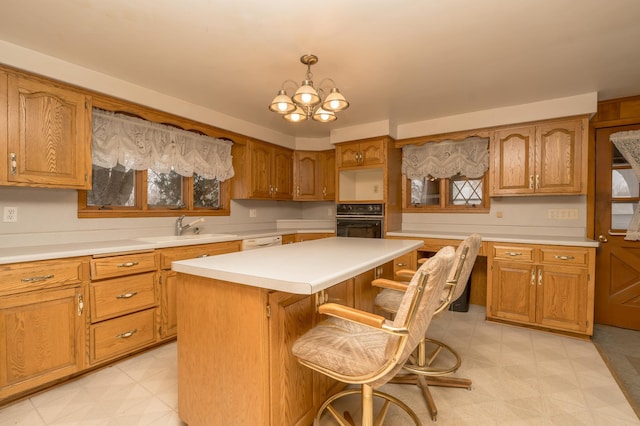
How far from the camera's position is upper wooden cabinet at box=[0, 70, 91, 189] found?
2016mm

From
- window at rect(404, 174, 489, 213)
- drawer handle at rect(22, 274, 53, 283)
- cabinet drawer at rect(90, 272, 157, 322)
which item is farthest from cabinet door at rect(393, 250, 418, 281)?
drawer handle at rect(22, 274, 53, 283)

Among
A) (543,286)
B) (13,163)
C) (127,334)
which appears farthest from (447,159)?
(13,163)

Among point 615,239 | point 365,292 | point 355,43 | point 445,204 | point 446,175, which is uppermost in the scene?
point 355,43

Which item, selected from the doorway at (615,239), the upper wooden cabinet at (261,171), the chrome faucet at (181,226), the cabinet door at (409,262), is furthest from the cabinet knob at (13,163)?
the doorway at (615,239)

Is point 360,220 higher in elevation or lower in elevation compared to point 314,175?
lower

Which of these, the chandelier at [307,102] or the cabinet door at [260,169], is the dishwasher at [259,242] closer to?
the cabinet door at [260,169]

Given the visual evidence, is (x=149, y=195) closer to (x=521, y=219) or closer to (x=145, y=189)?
(x=145, y=189)

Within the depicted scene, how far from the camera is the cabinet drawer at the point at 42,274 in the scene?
5.81 ft

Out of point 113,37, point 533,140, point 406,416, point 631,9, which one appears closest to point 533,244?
point 533,140

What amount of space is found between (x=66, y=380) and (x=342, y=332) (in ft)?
6.72

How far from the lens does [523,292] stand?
293 centimetres

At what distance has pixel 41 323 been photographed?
1896mm

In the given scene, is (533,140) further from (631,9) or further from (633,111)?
(631,9)

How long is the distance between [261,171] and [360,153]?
136cm
